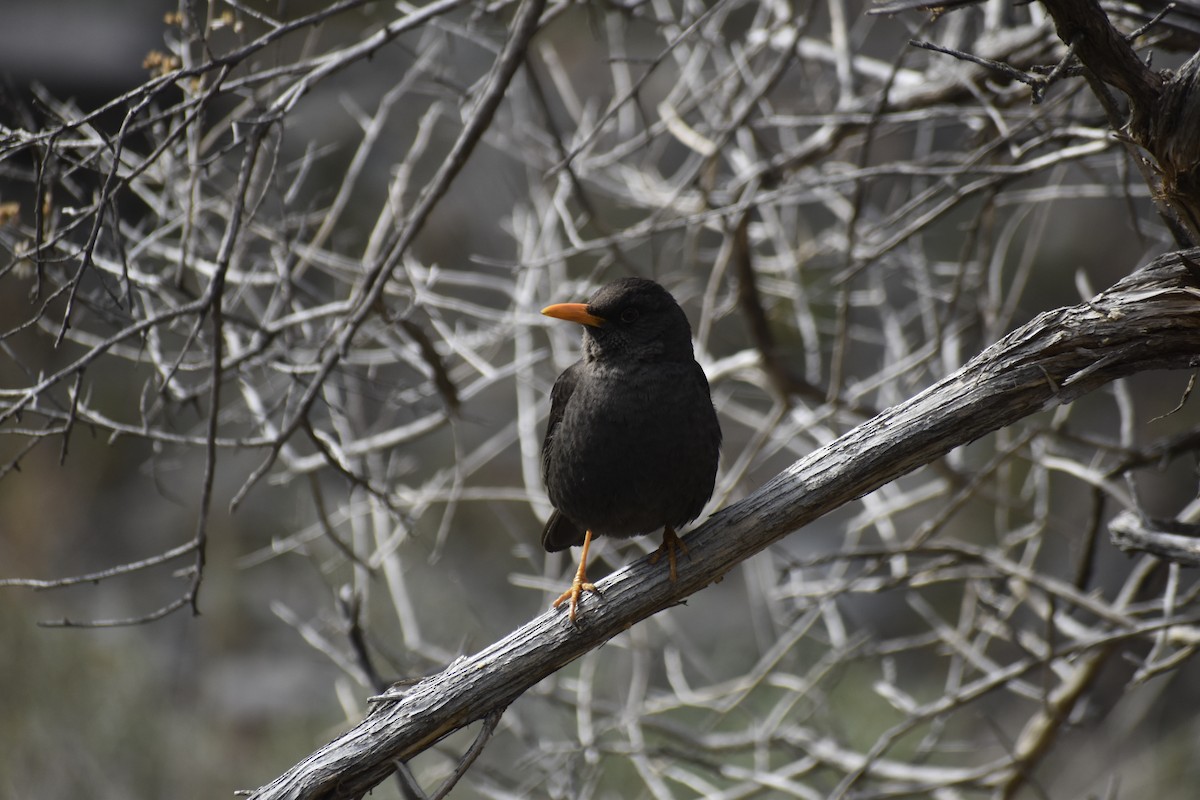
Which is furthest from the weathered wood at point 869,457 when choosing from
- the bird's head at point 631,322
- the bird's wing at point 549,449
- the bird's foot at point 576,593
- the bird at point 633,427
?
the bird's wing at point 549,449

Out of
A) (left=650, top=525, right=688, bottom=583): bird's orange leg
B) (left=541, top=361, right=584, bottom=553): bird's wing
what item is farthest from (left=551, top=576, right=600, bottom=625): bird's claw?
(left=541, top=361, right=584, bottom=553): bird's wing

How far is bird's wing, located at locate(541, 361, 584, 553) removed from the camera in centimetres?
428

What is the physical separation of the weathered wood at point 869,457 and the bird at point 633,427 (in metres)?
0.40

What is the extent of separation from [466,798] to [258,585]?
3.91 metres

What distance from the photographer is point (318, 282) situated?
11812 mm

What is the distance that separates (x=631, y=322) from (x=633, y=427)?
0.50 metres

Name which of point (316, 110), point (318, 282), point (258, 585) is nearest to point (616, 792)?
point (258, 585)

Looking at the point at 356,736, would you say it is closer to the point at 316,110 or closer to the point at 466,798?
the point at 466,798

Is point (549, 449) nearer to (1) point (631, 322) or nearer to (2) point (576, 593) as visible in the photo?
(1) point (631, 322)

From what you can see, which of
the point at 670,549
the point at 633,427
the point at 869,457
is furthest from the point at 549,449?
the point at 869,457

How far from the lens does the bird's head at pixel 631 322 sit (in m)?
4.08

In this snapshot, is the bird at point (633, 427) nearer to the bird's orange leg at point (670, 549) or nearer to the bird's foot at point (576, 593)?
the bird's orange leg at point (670, 549)

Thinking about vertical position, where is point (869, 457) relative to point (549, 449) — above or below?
below

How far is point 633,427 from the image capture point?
3834 millimetres
